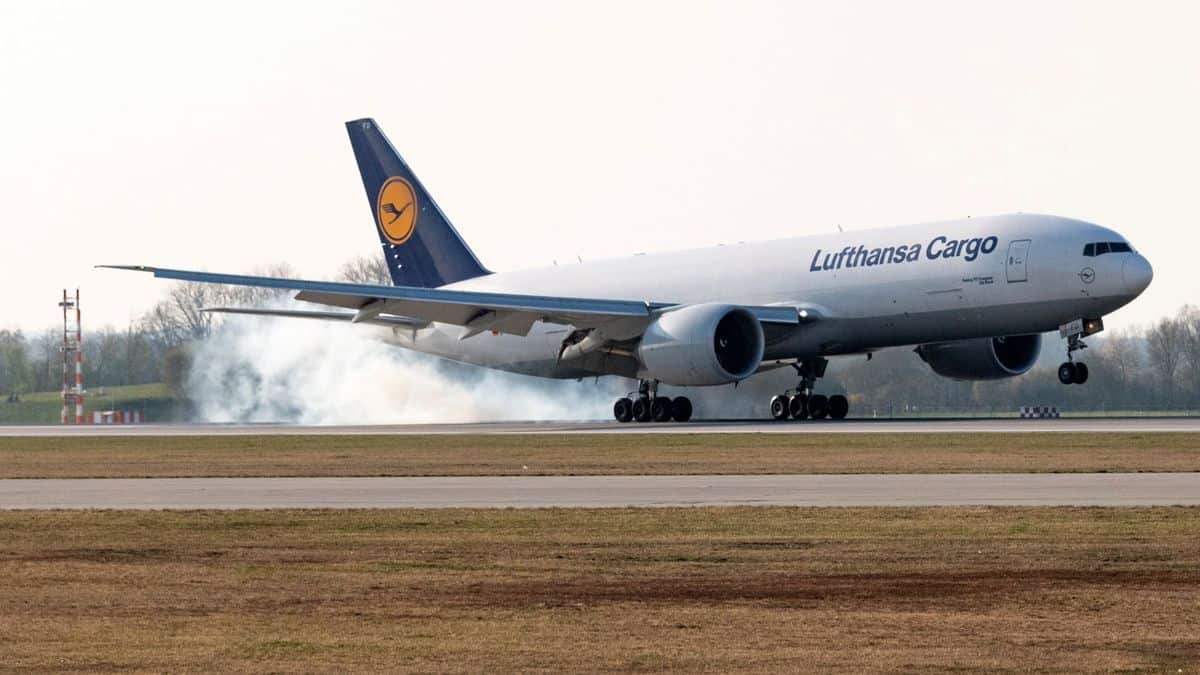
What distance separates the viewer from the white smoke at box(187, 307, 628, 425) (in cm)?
6034

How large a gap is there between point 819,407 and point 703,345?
6172mm

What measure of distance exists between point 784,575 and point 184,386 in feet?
191

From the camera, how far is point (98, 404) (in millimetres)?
82500

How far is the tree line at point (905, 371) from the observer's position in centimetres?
6234

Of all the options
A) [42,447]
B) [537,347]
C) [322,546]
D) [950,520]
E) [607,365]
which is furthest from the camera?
[537,347]

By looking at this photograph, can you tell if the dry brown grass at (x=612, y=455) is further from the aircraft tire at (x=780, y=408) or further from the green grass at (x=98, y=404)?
the green grass at (x=98, y=404)

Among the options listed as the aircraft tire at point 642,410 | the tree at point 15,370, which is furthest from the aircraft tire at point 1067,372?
the tree at point 15,370

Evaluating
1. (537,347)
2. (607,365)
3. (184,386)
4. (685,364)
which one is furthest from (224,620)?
(184,386)

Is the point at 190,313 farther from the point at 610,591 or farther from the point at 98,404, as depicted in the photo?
the point at 610,591

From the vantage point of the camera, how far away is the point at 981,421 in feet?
156

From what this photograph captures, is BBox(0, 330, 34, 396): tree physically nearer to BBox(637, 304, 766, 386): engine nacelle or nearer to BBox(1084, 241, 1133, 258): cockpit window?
BBox(637, 304, 766, 386): engine nacelle

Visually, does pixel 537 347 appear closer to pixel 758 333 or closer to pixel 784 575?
pixel 758 333

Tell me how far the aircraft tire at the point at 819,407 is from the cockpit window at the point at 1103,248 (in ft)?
31.5

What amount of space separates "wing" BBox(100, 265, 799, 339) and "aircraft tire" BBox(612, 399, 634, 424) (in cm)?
306
